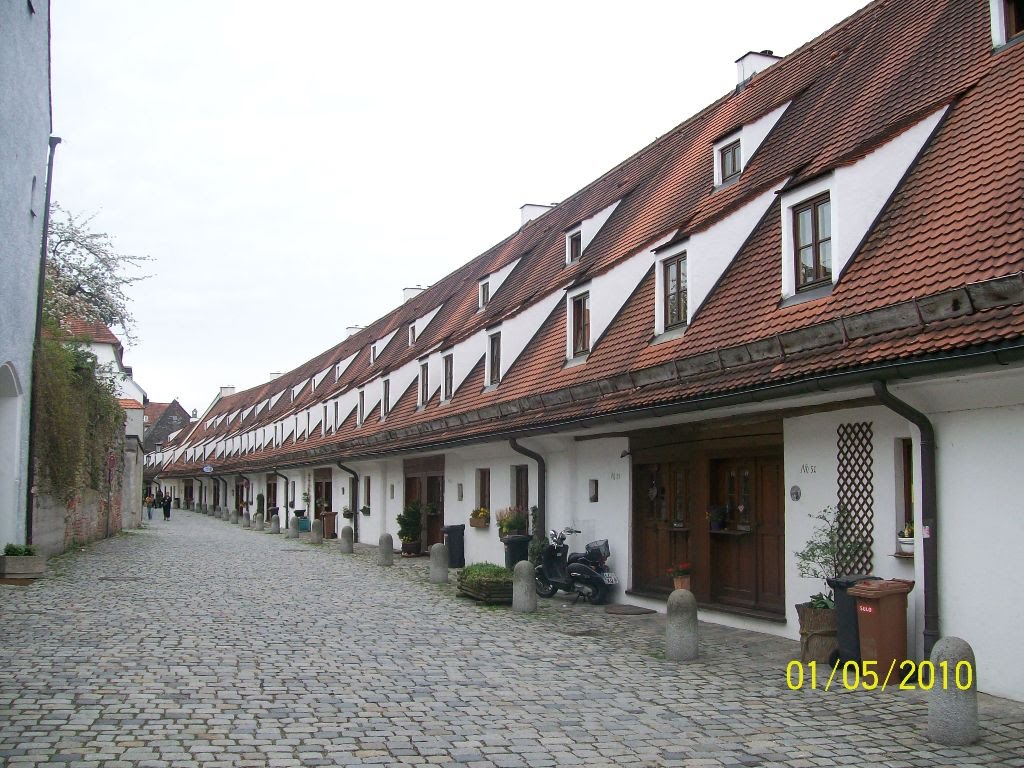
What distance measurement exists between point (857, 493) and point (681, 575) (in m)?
3.53

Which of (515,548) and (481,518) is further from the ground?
(481,518)

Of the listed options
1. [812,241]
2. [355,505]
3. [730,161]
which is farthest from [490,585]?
[355,505]

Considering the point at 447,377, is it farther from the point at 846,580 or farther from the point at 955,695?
the point at 955,695

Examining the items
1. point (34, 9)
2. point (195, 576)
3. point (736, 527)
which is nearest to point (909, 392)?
point (736, 527)

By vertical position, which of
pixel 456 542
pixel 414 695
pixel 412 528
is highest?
pixel 412 528

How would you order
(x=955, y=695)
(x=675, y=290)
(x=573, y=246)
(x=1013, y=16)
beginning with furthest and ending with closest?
1. (x=573, y=246)
2. (x=675, y=290)
3. (x=1013, y=16)
4. (x=955, y=695)

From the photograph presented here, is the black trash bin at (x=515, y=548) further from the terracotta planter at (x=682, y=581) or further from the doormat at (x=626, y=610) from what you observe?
the terracotta planter at (x=682, y=581)

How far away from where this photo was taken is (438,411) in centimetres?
2405

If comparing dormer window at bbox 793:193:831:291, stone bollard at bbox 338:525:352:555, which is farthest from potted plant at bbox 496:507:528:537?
stone bollard at bbox 338:525:352:555

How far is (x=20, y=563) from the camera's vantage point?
642 inches

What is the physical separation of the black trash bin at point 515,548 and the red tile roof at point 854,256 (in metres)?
1.98

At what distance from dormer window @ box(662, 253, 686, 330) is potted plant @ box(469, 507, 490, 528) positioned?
26.0 feet

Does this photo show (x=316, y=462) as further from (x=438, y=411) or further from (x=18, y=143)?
(x=18, y=143)

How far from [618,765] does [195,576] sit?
48.4 feet
